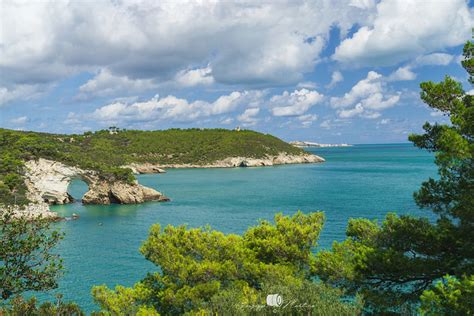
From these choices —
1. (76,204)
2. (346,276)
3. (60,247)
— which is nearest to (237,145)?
(76,204)

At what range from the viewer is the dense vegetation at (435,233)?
39.1 feet

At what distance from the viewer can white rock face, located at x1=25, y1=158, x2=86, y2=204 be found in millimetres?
53684

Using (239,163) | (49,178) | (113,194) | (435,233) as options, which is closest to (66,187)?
(49,178)

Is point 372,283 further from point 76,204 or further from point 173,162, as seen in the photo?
point 173,162

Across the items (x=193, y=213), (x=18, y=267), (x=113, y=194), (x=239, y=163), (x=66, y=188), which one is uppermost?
(x=18, y=267)

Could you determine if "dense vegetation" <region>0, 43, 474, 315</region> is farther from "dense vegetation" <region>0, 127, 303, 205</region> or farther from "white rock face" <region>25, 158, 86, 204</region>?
"dense vegetation" <region>0, 127, 303, 205</region>

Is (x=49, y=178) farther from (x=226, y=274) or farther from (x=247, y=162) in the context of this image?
(x=247, y=162)

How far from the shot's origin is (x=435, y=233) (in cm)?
1306

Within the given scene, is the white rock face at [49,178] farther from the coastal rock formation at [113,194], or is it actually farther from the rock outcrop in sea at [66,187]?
the coastal rock formation at [113,194]

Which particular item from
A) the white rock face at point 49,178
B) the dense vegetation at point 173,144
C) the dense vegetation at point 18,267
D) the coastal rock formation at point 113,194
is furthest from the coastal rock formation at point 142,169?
the dense vegetation at point 18,267

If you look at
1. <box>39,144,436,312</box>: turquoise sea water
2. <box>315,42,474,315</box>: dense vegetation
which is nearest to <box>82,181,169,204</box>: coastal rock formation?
<box>39,144,436,312</box>: turquoise sea water

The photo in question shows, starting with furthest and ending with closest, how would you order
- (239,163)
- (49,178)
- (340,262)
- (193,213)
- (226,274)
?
(239,163) < (49,178) < (193,213) < (340,262) < (226,274)

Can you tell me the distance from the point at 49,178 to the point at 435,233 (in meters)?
54.5

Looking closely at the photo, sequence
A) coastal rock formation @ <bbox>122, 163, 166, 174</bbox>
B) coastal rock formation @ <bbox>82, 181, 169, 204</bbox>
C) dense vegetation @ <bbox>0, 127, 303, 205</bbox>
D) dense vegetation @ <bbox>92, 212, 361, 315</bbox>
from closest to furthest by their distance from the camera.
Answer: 1. dense vegetation @ <bbox>92, 212, 361, 315</bbox>
2. coastal rock formation @ <bbox>82, 181, 169, 204</bbox>
3. dense vegetation @ <bbox>0, 127, 303, 205</bbox>
4. coastal rock formation @ <bbox>122, 163, 166, 174</bbox>
